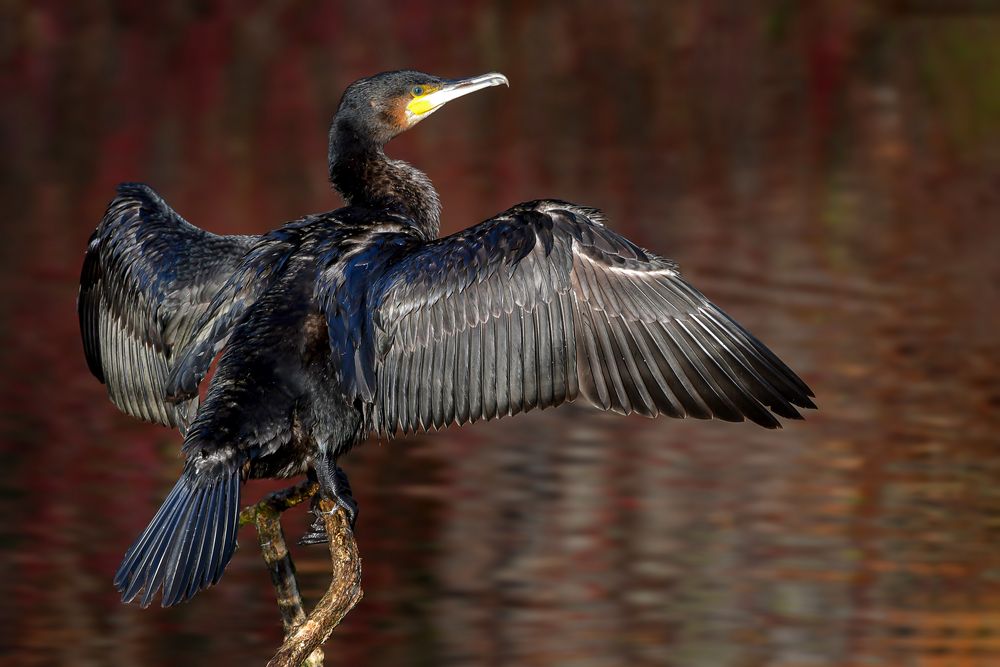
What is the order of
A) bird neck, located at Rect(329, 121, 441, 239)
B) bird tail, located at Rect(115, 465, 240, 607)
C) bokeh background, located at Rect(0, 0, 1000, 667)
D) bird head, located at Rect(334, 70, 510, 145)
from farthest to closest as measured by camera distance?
bokeh background, located at Rect(0, 0, 1000, 667) → bird head, located at Rect(334, 70, 510, 145) → bird neck, located at Rect(329, 121, 441, 239) → bird tail, located at Rect(115, 465, 240, 607)

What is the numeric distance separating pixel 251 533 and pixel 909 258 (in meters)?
6.37

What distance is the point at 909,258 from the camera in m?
12.5

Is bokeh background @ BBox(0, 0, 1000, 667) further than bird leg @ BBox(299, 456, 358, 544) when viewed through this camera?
Yes

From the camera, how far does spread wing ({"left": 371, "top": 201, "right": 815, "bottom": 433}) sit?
5.15 metres

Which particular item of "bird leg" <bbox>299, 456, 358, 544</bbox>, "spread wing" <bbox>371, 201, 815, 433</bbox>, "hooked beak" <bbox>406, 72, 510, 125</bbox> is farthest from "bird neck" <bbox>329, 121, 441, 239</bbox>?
"bird leg" <bbox>299, 456, 358, 544</bbox>

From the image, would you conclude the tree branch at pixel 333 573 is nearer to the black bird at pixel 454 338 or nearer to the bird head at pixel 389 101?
the black bird at pixel 454 338

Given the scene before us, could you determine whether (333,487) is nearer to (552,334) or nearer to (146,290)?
(552,334)

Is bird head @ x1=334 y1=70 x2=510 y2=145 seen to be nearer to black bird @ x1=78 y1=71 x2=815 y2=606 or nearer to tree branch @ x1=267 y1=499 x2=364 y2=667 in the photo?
black bird @ x1=78 y1=71 x2=815 y2=606

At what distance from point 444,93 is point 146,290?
1.28 metres

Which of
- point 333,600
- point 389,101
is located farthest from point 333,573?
point 389,101

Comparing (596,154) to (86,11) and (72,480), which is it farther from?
(86,11)

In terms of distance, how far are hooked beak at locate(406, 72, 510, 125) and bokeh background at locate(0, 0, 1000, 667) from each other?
182 cm

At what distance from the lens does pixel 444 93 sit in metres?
6.30

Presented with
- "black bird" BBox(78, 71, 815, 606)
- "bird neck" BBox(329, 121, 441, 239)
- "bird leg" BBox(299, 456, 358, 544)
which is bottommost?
"bird leg" BBox(299, 456, 358, 544)
